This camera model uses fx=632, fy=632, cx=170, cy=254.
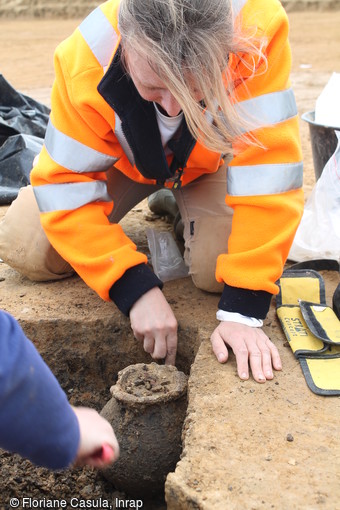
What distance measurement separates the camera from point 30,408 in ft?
4.08

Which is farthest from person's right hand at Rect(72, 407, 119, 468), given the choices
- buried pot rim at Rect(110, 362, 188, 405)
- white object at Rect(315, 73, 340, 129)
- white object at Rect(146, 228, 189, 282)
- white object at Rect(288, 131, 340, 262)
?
white object at Rect(315, 73, 340, 129)

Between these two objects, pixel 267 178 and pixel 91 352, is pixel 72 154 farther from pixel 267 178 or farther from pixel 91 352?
pixel 91 352

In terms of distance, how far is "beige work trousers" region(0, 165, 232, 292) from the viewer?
2668 millimetres

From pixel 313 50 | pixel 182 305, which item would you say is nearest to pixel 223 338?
pixel 182 305

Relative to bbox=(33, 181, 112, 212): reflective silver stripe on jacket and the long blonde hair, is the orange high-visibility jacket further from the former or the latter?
the long blonde hair

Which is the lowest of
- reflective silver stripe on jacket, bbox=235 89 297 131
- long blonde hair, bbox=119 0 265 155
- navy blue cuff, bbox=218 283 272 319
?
navy blue cuff, bbox=218 283 272 319

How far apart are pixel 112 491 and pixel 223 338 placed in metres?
0.63

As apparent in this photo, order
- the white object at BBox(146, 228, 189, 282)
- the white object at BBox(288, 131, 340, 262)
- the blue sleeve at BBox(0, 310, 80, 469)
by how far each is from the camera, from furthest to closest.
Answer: the white object at BBox(288, 131, 340, 262) → the white object at BBox(146, 228, 189, 282) → the blue sleeve at BBox(0, 310, 80, 469)

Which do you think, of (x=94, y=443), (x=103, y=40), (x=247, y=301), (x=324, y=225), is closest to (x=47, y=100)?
(x=324, y=225)

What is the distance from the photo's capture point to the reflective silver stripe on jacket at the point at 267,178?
219 centimetres

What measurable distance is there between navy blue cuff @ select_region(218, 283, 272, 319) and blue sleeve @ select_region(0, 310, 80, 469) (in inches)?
39.4

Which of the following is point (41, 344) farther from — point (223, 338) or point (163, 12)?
point (163, 12)

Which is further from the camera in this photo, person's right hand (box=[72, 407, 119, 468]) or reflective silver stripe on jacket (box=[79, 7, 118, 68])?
reflective silver stripe on jacket (box=[79, 7, 118, 68])

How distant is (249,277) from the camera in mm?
2191
